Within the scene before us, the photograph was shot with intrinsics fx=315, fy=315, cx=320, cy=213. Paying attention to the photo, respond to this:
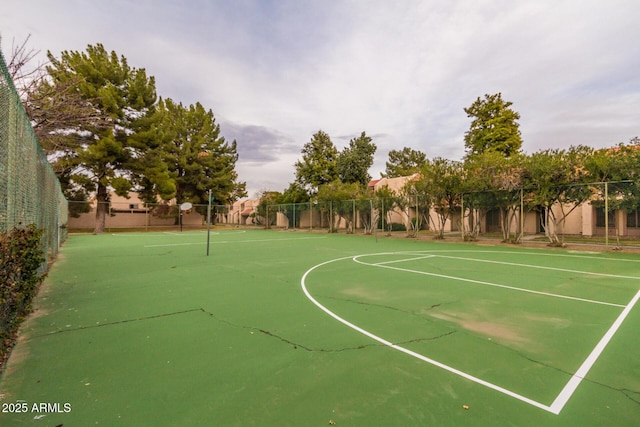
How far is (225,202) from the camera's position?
36.8 m

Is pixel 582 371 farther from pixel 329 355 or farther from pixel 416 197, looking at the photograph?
pixel 416 197

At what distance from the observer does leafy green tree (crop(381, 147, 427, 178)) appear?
166ft

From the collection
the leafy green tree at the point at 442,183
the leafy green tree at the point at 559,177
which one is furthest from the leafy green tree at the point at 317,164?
the leafy green tree at the point at 559,177

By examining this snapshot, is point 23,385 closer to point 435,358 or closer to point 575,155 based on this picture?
point 435,358

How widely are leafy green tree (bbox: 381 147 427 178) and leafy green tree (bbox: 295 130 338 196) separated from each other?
1774cm

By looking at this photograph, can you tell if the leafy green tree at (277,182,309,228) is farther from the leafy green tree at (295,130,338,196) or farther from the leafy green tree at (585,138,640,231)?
the leafy green tree at (585,138,640,231)

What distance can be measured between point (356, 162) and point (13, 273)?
33531 millimetres

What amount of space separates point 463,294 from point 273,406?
15.4 feet

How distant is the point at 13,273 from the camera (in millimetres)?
3393

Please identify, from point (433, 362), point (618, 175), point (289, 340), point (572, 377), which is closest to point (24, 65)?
point (289, 340)

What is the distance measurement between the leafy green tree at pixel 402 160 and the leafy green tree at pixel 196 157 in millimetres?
27311

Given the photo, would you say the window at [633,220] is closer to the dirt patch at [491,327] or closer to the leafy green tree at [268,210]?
the dirt patch at [491,327]

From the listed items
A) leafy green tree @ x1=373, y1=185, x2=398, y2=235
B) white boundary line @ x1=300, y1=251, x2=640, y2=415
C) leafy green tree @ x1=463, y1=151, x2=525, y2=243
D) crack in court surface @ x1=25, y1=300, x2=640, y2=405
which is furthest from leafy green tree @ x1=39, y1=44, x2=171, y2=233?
white boundary line @ x1=300, y1=251, x2=640, y2=415

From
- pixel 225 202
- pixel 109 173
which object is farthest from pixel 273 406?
pixel 225 202
